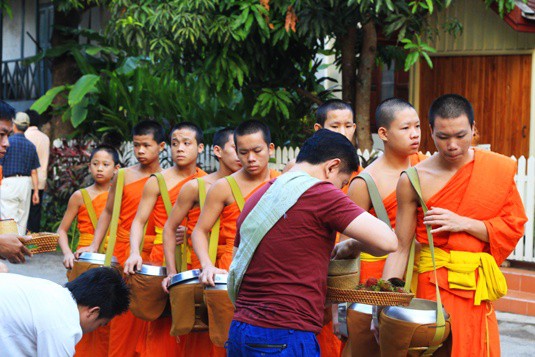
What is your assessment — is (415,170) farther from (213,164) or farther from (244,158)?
(213,164)

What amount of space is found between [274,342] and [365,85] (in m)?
7.88

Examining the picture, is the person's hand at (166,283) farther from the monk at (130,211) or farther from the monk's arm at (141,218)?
the monk at (130,211)

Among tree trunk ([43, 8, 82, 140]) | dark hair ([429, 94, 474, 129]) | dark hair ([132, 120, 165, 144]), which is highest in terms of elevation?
tree trunk ([43, 8, 82, 140])

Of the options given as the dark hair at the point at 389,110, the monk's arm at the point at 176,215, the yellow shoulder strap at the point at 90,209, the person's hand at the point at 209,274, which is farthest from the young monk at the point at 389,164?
the yellow shoulder strap at the point at 90,209

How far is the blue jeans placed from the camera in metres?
4.12

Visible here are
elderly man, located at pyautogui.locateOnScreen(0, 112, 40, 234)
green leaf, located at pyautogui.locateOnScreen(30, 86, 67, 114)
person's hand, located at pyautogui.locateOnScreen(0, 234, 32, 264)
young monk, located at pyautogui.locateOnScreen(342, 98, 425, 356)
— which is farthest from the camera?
green leaf, located at pyautogui.locateOnScreen(30, 86, 67, 114)

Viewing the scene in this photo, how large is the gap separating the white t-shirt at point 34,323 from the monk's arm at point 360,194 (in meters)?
2.00

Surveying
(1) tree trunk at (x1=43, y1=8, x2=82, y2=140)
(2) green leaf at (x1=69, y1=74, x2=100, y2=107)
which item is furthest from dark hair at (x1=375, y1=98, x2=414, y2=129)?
(1) tree trunk at (x1=43, y1=8, x2=82, y2=140)

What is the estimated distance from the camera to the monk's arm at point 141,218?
22.0 feet

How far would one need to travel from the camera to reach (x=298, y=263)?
413 centimetres

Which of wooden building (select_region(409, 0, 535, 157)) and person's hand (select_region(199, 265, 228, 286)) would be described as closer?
person's hand (select_region(199, 265, 228, 286))

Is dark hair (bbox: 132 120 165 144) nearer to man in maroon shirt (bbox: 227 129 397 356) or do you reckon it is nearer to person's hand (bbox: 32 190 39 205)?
man in maroon shirt (bbox: 227 129 397 356)

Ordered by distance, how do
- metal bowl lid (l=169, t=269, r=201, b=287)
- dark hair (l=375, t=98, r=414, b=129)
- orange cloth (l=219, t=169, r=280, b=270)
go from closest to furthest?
dark hair (l=375, t=98, r=414, b=129)
metal bowl lid (l=169, t=269, r=201, b=287)
orange cloth (l=219, t=169, r=280, b=270)

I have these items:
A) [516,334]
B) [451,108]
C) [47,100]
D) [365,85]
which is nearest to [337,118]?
[451,108]
